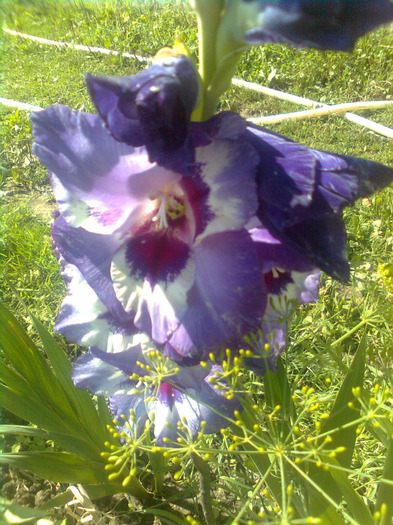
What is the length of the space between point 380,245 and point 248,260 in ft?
4.73

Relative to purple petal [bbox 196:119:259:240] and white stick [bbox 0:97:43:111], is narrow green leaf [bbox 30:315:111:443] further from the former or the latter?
white stick [bbox 0:97:43:111]

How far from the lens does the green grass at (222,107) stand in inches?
50.8

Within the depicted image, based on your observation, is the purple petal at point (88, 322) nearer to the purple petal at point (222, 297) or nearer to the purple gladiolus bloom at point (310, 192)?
the purple petal at point (222, 297)

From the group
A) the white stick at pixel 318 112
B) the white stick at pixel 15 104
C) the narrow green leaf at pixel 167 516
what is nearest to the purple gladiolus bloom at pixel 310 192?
the narrow green leaf at pixel 167 516

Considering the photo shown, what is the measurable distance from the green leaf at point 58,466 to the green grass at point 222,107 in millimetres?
369

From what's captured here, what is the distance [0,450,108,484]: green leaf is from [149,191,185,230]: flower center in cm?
44

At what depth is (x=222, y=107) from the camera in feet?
8.32

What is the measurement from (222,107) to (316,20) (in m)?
2.35

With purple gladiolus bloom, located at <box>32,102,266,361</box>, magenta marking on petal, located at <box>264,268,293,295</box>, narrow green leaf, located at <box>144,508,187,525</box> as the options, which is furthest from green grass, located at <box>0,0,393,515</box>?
purple gladiolus bloom, located at <box>32,102,266,361</box>

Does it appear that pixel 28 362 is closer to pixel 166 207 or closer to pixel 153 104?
pixel 166 207

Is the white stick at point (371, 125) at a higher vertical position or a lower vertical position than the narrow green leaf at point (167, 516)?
higher

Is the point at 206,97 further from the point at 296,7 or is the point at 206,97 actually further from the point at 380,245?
the point at 380,245

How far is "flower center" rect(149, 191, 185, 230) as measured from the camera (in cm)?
42

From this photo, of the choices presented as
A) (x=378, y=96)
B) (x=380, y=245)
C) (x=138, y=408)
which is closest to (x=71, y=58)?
(x=378, y=96)
